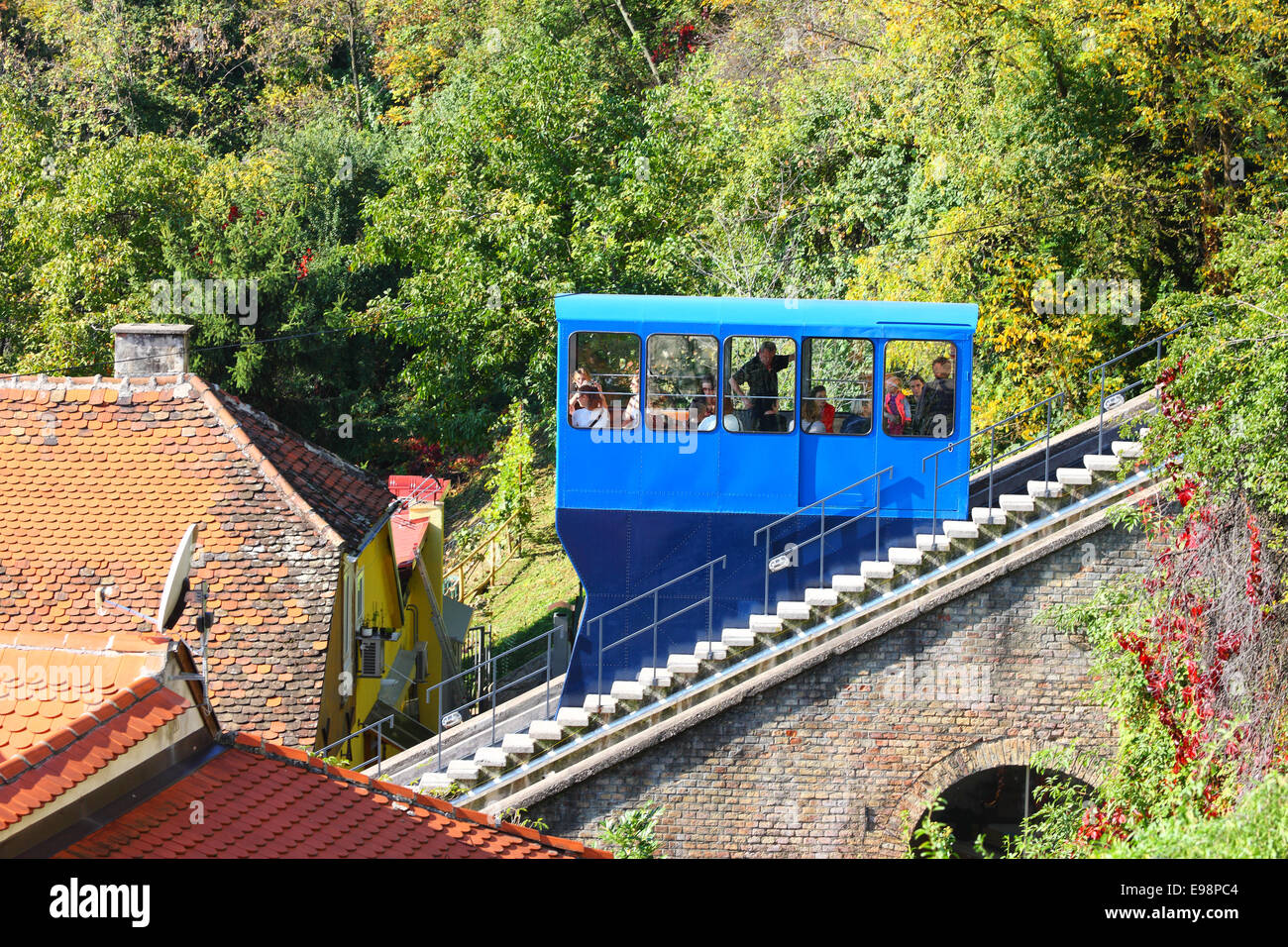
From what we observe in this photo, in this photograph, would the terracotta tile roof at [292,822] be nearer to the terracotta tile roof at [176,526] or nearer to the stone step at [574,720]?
the stone step at [574,720]

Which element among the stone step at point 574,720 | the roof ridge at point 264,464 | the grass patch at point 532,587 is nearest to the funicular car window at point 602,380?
the stone step at point 574,720

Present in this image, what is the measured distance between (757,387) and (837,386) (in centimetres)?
99

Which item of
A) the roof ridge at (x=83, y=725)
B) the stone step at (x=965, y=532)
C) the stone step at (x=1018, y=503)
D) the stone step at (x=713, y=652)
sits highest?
the stone step at (x=1018, y=503)

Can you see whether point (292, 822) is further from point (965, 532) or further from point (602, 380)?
point (965, 532)

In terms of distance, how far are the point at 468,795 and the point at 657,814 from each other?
7.41 feet

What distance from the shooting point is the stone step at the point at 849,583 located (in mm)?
16156

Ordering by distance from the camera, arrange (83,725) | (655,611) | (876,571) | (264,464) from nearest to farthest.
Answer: (83,725) → (876,571) → (655,611) → (264,464)

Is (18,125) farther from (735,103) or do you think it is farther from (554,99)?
(735,103)

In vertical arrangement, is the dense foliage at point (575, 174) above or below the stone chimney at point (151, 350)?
above

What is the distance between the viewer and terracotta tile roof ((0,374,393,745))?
57.0 feet

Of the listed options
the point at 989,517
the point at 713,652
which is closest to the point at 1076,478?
the point at 989,517

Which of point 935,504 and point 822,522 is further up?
point 935,504

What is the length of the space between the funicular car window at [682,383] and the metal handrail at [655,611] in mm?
1811

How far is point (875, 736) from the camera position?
16.0 meters
